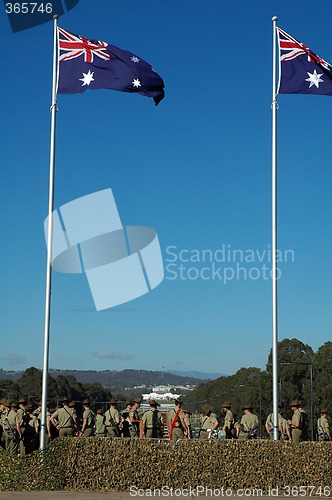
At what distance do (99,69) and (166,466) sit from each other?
8.30 m

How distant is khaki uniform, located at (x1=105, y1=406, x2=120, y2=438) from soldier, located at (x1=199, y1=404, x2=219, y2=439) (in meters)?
2.06

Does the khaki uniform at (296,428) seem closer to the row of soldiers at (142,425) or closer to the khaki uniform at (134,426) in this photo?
the row of soldiers at (142,425)

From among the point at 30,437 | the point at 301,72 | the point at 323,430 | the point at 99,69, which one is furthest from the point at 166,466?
the point at 301,72

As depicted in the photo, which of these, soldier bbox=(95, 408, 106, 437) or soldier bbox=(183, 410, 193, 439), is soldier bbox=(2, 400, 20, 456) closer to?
soldier bbox=(95, 408, 106, 437)

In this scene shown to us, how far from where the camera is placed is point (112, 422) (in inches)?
723

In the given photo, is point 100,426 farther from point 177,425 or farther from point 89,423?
point 177,425

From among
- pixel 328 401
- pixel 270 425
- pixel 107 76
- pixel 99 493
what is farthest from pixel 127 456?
pixel 328 401

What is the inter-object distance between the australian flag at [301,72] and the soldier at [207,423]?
7.13m

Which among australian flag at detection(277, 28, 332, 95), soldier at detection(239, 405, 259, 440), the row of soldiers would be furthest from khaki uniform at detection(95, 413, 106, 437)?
australian flag at detection(277, 28, 332, 95)

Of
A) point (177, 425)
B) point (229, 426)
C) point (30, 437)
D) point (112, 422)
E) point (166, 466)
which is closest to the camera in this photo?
point (166, 466)

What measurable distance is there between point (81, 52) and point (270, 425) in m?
9.16

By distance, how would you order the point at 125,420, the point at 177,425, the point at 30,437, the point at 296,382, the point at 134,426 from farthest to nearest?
the point at 296,382 → the point at 125,420 → the point at 134,426 → the point at 30,437 → the point at 177,425

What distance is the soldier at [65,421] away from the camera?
56.3 feet

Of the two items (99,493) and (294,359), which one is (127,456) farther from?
(294,359)
